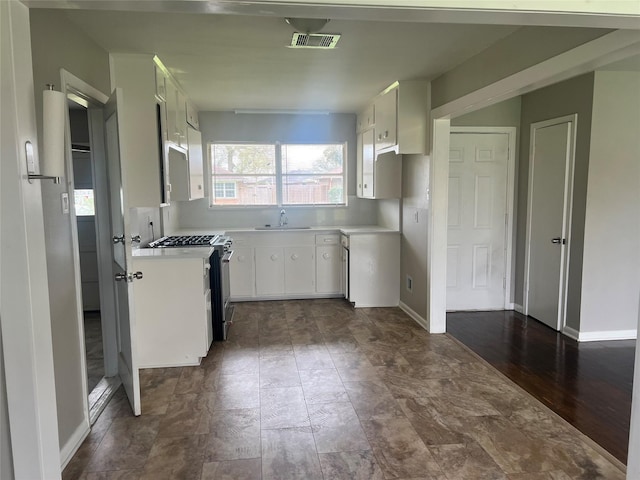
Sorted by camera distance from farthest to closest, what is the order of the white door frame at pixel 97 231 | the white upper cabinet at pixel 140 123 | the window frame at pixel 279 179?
the window frame at pixel 279 179 < the white upper cabinet at pixel 140 123 < the white door frame at pixel 97 231

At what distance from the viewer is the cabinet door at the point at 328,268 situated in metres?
5.37

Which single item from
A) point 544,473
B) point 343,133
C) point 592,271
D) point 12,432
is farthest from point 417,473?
point 343,133

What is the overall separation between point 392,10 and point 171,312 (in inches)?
106

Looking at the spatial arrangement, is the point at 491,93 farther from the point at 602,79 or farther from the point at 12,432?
the point at 12,432

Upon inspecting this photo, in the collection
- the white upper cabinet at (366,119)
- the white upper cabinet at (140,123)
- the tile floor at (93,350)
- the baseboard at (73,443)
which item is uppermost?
the white upper cabinet at (366,119)

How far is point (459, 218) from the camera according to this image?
15.4 feet

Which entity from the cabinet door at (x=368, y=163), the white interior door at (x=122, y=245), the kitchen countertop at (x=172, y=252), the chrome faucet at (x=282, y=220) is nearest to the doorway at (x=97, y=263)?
the white interior door at (x=122, y=245)

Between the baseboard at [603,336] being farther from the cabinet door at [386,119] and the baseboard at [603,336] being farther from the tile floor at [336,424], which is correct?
the cabinet door at [386,119]

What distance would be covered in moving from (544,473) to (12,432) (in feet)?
7.45

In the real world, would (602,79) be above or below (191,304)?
above

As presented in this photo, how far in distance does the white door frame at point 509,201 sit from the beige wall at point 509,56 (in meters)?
1.01

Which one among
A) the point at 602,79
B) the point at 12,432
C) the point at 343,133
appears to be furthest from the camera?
the point at 343,133

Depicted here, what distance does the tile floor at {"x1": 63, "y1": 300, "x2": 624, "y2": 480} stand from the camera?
2.15 metres

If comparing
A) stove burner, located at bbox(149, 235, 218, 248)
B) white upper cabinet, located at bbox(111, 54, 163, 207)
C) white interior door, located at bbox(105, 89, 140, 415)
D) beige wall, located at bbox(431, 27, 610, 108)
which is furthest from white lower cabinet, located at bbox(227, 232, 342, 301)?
white interior door, located at bbox(105, 89, 140, 415)
